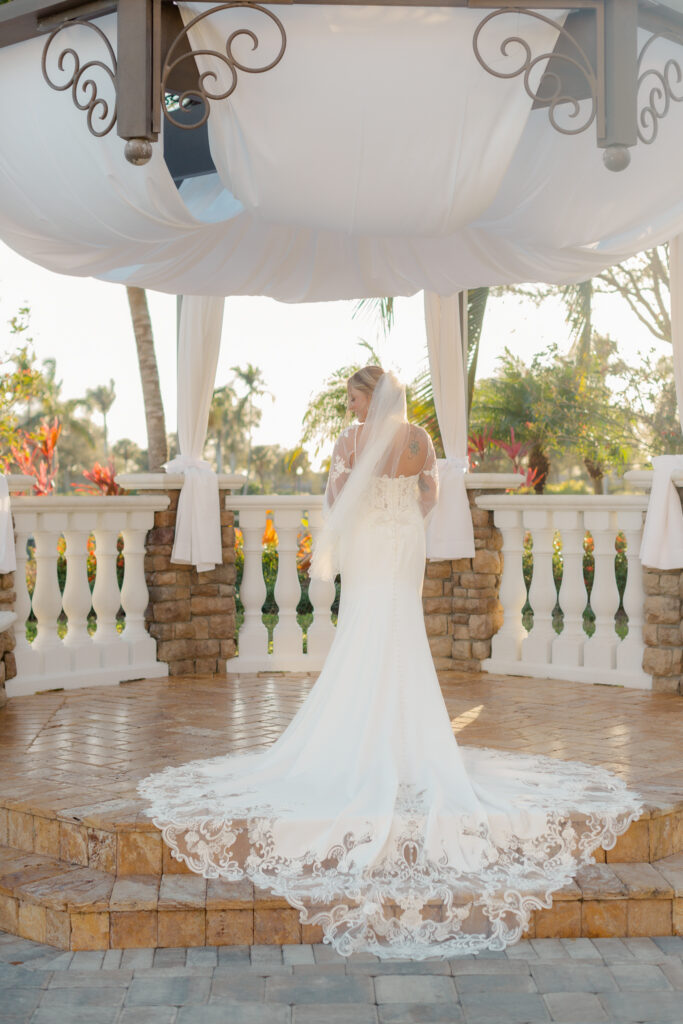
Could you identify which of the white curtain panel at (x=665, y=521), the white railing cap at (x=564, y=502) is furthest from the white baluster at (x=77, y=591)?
the white curtain panel at (x=665, y=521)

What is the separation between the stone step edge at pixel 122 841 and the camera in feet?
12.4

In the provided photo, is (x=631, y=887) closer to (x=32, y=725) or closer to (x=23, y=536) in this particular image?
(x=32, y=725)

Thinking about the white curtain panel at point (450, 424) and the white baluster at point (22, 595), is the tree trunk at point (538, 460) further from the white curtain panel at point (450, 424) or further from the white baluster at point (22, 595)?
the white baluster at point (22, 595)

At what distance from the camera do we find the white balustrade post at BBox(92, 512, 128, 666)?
22.8ft

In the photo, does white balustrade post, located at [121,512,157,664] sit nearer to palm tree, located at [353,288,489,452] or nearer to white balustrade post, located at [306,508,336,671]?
white balustrade post, located at [306,508,336,671]

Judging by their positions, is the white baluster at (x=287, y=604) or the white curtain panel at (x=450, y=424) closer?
the white curtain panel at (x=450, y=424)

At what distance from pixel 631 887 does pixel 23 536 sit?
170 inches

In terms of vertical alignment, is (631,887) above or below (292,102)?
below

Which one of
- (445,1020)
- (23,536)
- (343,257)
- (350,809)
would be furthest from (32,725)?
(445,1020)

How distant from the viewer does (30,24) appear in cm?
357

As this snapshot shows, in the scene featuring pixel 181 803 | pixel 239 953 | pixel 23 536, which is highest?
pixel 23 536

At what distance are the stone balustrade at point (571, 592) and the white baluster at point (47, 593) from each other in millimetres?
2867

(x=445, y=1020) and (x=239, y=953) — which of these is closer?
(x=445, y=1020)

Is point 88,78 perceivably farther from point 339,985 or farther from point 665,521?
point 665,521
